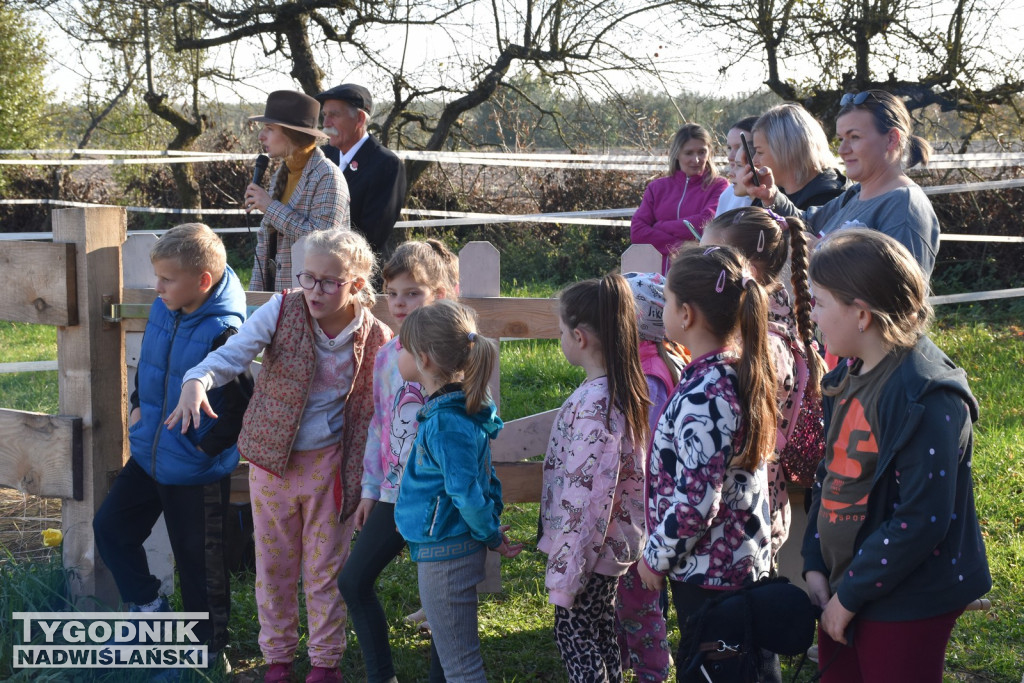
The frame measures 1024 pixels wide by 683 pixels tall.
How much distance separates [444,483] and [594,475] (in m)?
0.43

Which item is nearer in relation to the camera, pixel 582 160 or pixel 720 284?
pixel 720 284

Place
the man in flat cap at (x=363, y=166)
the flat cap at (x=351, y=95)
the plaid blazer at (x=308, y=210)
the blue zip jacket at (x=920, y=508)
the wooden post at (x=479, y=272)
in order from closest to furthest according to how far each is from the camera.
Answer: the blue zip jacket at (x=920, y=508)
the wooden post at (x=479, y=272)
the plaid blazer at (x=308, y=210)
the man in flat cap at (x=363, y=166)
the flat cap at (x=351, y=95)

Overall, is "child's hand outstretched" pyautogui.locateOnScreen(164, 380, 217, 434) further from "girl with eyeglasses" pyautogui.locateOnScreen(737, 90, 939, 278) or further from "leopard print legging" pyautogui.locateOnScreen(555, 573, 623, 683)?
"girl with eyeglasses" pyautogui.locateOnScreen(737, 90, 939, 278)

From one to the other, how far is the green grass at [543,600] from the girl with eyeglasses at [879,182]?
1570mm

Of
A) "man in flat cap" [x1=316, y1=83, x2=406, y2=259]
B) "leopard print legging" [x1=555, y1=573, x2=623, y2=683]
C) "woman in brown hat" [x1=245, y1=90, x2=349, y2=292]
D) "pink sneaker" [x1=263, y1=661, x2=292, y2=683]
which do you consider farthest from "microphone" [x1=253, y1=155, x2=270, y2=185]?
"leopard print legging" [x1=555, y1=573, x2=623, y2=683]

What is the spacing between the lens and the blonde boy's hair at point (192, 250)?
316 centimetres

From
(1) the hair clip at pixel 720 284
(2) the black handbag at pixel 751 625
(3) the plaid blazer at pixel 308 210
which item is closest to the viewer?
(2) the black handbag at pixel 751 625

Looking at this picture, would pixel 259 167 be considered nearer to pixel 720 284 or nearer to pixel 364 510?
pixel 364 510

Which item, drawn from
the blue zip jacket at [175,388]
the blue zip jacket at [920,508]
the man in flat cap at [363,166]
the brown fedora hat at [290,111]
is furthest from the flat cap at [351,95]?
the blue zip jacket at [920,508]

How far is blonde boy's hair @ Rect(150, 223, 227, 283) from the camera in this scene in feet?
10.4

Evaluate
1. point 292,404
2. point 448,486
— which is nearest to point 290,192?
point 292,404

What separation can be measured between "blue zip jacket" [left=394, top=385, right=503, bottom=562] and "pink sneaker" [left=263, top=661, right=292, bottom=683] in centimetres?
81

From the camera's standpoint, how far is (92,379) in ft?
11.3

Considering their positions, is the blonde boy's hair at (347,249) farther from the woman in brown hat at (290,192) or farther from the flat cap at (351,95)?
the flat cap at (351,95)
